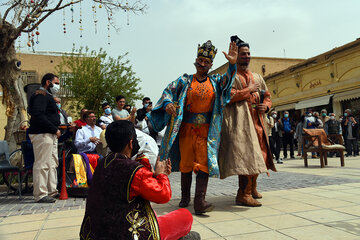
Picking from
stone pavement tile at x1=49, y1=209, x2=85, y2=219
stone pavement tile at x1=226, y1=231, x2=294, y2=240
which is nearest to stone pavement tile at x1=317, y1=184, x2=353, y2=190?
stone pavement tile at x1=226, y1=231, x2=294, y2=240

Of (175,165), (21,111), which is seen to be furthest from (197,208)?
(21,111)

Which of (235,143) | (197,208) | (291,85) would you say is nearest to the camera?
(197,208)

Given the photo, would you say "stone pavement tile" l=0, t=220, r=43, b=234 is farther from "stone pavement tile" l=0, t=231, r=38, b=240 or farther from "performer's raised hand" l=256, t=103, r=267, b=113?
"performer's raised hand" l=256, t=103, r=267, b=113

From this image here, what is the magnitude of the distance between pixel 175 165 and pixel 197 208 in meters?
0.75

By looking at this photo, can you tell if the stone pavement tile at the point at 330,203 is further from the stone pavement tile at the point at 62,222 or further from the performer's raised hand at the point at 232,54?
the stone pavement tile at the point at 62,222

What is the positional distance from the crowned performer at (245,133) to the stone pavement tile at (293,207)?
262 millimetres

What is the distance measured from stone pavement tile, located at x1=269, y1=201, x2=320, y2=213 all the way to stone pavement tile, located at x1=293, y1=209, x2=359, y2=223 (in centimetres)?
15

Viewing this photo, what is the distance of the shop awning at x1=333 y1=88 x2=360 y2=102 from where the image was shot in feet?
57.9

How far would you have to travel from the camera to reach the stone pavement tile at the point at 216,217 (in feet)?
11.5

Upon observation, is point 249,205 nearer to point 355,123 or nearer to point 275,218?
point 275,218

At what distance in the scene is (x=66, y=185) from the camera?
610cm

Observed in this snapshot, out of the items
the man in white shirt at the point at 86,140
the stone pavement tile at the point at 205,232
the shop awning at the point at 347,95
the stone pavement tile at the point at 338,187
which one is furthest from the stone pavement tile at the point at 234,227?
the shop awning at the point at 347,95

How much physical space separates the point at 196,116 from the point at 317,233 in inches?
75.4

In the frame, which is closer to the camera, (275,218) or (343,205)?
(275,218)
